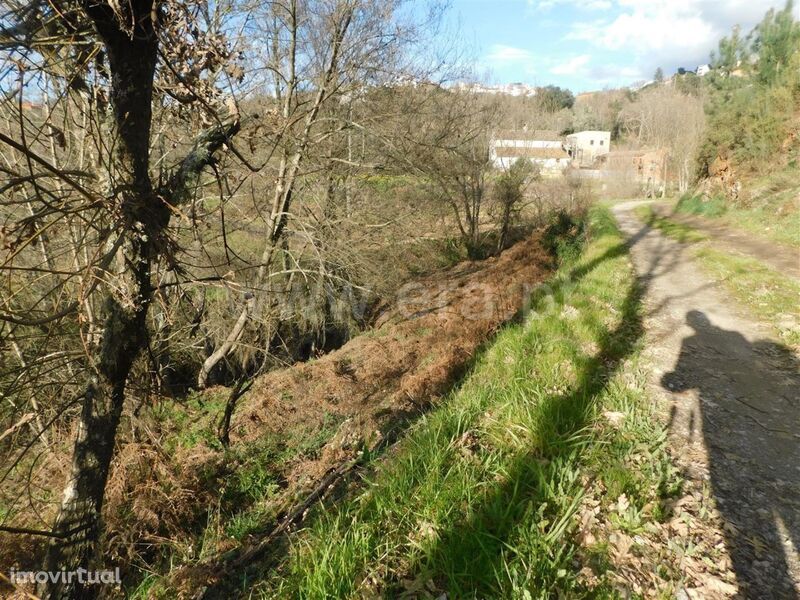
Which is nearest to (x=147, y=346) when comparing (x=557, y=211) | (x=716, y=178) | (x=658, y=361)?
(x=658, y=361)

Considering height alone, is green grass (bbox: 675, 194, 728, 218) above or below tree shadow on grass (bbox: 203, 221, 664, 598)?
above

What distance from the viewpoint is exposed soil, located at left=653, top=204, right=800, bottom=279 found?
9.08 metres

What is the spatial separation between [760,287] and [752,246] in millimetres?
4788

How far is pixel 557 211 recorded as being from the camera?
2033 cm

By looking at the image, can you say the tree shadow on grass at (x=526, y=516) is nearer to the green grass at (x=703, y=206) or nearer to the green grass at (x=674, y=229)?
the green grass at (x=674, y=229)

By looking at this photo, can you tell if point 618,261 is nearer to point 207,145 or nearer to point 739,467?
point 739,467

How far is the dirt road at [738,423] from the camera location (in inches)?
101

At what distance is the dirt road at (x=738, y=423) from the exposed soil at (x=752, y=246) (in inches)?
116

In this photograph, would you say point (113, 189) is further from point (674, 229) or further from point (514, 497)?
point (674, 229)

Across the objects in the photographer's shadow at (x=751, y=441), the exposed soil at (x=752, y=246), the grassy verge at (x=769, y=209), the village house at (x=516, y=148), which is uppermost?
the village house at (x=516, y=148)

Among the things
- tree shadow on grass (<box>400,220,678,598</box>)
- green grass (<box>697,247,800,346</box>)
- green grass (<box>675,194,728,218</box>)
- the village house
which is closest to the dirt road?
green grass (<box>697,247,800,346</box>)

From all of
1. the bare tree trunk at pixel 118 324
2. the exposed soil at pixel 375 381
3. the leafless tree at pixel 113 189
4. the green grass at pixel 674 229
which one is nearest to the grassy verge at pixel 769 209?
the green grass at pixel 674 229

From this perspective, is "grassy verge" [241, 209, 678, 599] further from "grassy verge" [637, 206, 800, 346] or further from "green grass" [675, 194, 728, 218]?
"green grass" [675, 194, 728, 218]

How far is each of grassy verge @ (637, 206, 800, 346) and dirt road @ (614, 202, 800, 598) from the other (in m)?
0.23
